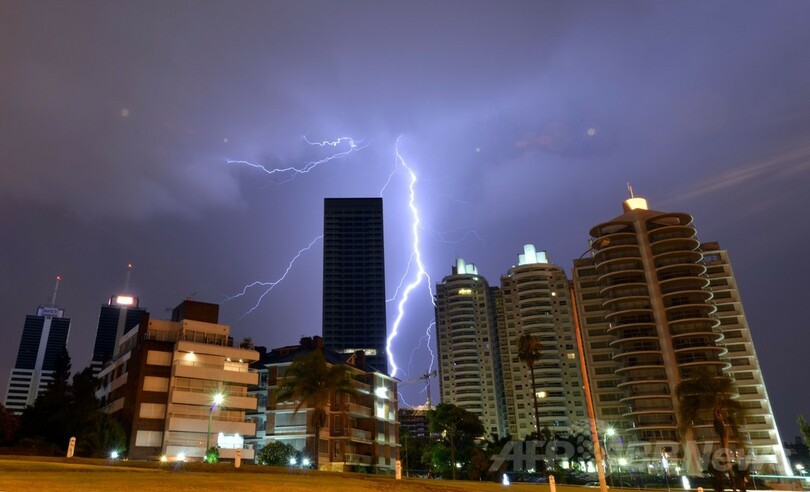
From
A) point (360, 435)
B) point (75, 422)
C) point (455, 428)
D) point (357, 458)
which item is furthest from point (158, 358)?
point (455, 428)

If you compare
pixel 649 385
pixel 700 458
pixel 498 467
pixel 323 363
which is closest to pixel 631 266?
pixel 649 385

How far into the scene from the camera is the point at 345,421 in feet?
287

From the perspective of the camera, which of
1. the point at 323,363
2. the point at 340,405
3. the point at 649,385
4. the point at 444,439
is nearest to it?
the point at 323,363

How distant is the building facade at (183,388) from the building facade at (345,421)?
6111mm

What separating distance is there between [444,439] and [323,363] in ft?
207

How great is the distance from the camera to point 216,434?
74062mm

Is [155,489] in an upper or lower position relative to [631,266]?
lower

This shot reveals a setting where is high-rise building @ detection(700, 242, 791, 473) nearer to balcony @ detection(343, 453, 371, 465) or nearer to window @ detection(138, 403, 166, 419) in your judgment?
balcony @ detection(343, 453, 371, 465)

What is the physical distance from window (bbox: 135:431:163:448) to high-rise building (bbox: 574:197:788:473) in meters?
A: 81.0

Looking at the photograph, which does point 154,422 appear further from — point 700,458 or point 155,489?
point 700,458

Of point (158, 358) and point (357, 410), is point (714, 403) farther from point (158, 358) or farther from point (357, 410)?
point (158, 358)

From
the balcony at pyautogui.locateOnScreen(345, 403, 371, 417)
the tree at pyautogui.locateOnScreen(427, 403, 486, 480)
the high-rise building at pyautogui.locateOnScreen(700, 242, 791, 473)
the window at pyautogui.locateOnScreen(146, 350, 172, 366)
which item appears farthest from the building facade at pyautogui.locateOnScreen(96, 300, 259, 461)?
the high-rise building at pyautogui.locateOnScreen(700, 242, 791, 473)

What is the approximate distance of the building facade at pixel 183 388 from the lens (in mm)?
69875

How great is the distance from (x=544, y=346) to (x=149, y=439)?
119 meters
